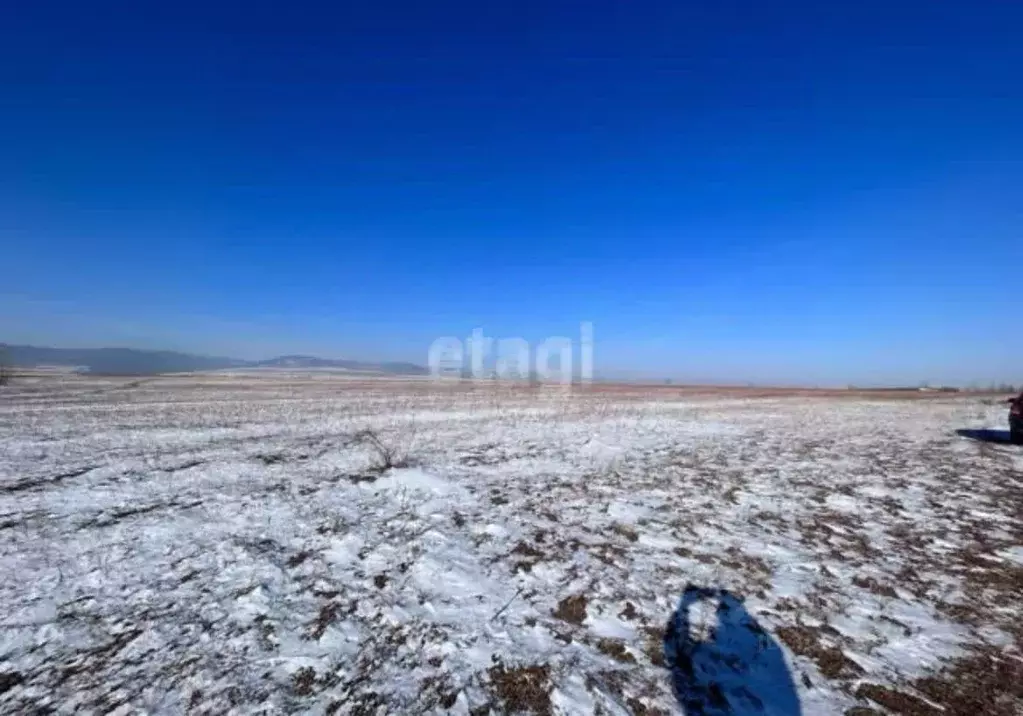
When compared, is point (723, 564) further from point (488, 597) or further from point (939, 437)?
point (939, 437)

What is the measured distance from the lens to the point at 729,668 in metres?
3.84

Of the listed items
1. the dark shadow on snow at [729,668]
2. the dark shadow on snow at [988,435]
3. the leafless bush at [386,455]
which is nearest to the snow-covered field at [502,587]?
the dark shadow on snow at [729,668]

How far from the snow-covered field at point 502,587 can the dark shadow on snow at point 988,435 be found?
7.72m

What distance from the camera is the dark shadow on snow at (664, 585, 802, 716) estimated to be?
3.46 m

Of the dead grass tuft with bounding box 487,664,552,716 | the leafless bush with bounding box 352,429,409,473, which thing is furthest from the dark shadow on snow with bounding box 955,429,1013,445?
the dead grass tuft with bounding box 487,664,552,716

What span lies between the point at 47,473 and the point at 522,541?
34.3ft

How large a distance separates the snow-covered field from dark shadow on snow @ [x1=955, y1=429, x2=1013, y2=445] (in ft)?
25.3

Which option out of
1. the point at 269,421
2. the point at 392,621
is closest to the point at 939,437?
the point at 392,621

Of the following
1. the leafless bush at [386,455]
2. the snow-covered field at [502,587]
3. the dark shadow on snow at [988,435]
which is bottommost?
the snow-covered field at [502,587]

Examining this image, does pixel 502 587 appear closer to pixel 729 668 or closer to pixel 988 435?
pixel 729 668

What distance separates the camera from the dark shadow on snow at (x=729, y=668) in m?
3.46

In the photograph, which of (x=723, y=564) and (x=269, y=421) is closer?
(x=723, y=564)

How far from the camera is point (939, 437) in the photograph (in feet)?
54.2

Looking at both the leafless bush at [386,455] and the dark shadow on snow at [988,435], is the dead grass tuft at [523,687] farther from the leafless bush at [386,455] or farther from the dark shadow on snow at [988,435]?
the dark shadow on snow at [988,435]
